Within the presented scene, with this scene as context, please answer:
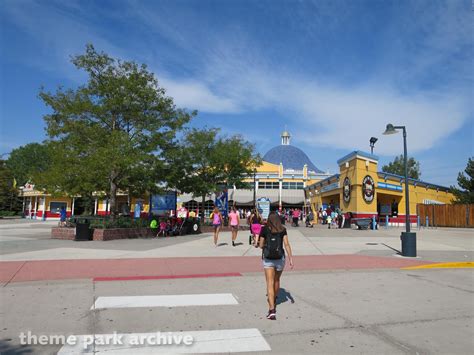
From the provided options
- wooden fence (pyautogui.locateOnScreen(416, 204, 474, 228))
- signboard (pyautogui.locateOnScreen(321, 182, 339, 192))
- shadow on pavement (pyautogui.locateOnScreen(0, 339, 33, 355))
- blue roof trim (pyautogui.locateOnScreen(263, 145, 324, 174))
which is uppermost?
blue roof trim (pyautogui.locateOnScreen(263, 145, 324, 174))

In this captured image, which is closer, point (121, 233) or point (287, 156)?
point (121, 233)

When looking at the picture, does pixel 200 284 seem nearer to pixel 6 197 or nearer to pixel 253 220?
pixel 253 220

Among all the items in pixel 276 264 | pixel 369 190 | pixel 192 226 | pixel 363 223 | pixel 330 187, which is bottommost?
pixel 276 264

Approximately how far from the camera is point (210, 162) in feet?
91.8

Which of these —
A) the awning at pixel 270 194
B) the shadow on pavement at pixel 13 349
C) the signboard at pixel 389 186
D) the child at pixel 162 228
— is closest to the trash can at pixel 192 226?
the child at pixel 162 228

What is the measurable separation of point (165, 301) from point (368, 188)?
85.1 feet

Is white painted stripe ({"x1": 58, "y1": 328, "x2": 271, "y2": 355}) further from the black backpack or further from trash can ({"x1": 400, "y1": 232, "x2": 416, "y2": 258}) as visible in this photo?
trash can ({"x1": 400, "y1": 232, "x2": 416, "y2": 258})

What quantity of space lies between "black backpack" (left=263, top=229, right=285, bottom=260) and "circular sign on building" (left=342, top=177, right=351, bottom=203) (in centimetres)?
2603

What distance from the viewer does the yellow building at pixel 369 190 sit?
1163 inches

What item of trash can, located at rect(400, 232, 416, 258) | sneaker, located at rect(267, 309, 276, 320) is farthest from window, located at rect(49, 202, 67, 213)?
sneaker, located at rect(267, 309, 276, 320)

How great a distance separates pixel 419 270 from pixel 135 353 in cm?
880

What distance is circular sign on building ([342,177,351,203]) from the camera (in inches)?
1208

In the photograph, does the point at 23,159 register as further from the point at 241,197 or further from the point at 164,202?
the point at 164,202

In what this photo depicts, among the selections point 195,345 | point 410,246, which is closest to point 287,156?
point 410,246
